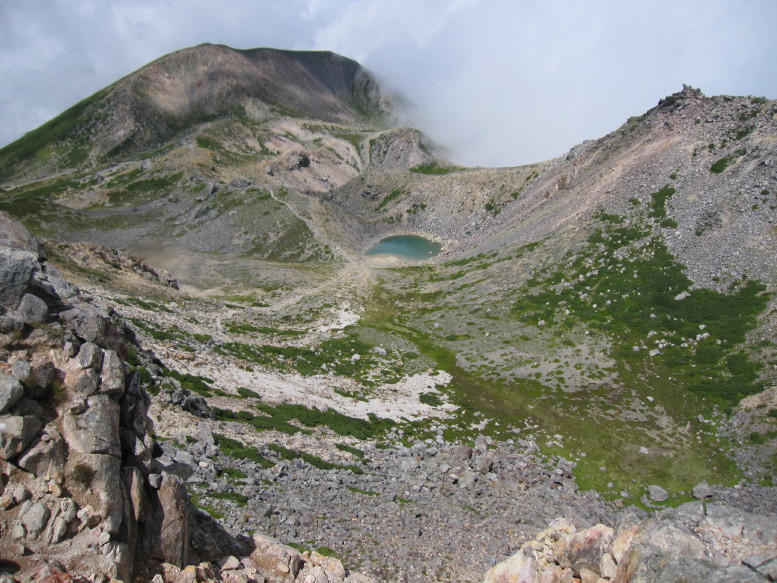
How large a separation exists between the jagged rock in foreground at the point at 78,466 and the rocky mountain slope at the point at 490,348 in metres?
6.36

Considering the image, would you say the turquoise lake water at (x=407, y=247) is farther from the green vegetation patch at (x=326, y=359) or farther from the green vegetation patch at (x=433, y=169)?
the green vegetation patch at (x=326, y=359)

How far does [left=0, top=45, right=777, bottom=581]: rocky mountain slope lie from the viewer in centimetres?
2730

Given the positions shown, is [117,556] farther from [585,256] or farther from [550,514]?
[585,256]

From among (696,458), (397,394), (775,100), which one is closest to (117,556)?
(397,394)

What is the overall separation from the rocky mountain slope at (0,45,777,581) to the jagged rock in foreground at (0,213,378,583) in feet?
20.9

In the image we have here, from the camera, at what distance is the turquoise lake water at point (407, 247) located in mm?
118062

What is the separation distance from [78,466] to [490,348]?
53.3 metres

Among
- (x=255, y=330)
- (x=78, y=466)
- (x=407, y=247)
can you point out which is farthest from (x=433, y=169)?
(x=78, y=466)

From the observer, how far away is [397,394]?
4816 cm

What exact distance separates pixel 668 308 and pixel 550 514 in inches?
1585

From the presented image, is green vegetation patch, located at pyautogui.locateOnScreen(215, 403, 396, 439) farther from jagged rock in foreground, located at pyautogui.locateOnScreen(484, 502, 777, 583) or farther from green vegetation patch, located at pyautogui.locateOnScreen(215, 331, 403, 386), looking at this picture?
jagged rock in foreground, located at pyautogui.locateOnScreen(484, 502, 777, 583)

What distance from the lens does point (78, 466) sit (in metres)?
12.1

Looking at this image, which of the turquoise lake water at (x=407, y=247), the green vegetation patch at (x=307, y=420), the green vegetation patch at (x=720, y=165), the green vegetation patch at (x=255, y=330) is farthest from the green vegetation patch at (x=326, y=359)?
the green vegetation patch at (x=720, y=165)

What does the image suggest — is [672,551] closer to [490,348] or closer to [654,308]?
[490,348]
